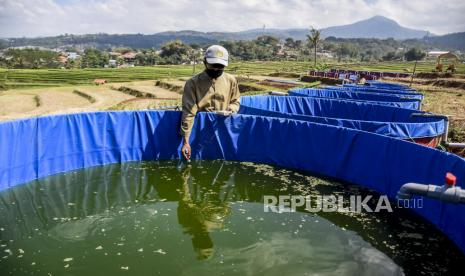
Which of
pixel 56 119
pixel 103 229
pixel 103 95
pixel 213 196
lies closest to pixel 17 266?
pixel 103 229

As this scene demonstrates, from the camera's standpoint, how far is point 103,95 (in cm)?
2553

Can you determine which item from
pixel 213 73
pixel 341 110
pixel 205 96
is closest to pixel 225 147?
pixel 205 96

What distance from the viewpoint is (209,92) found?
6.11 m

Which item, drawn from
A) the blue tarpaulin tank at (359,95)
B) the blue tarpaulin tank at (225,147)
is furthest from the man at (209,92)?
the blue tarpaulin tank at (359,95)

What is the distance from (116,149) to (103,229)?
7.59ft

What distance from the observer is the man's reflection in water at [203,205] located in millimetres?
3799

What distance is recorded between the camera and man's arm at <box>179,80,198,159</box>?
18.9ft

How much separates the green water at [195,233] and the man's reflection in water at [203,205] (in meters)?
0.01

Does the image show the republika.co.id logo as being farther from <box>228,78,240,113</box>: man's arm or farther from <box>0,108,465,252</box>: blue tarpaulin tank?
<box>228,78,240,113</box>: man's arm

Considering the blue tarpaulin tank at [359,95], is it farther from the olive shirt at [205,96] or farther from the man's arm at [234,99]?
the olive shirt at [205,96]

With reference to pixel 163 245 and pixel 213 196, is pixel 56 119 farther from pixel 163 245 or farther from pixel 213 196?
pixel 163 245

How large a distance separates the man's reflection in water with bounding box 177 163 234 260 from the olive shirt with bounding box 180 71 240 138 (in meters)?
0.74

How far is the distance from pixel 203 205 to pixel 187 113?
1.74m

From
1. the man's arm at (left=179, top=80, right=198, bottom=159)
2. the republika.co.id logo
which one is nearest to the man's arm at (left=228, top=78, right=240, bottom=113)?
the man's arm at (left=179, top=80, right=198, bottom=159)
